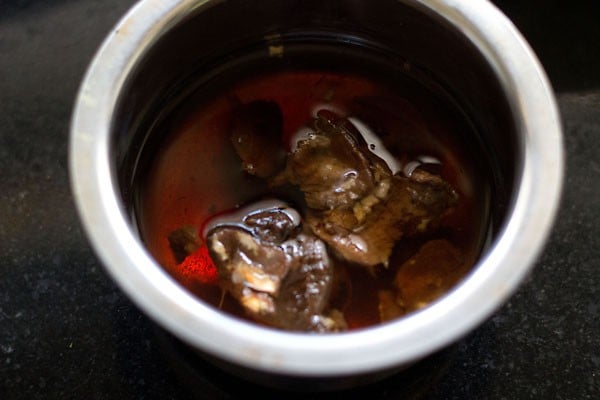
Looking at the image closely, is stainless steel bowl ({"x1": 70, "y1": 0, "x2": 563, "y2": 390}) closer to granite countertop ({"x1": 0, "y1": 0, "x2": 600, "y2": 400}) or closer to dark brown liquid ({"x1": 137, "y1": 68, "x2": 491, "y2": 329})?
A: dark brown liquid ({"x1": 137, "y1": 68, "x2": 491, "y2": 329})

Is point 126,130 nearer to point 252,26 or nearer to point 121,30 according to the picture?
point 121,30

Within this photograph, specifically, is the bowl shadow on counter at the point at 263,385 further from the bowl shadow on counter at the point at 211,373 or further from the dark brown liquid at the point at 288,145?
the dark brown liquid at the point at 288,145

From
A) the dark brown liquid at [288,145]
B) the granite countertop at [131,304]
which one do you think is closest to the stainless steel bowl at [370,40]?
the dark brown liquid at [288,145]

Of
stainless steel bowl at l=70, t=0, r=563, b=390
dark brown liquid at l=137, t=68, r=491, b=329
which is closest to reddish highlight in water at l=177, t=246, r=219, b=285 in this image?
dark brown liquid at l=137, t=68, r=491, b=329

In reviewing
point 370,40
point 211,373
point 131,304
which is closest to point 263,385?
point 211,373

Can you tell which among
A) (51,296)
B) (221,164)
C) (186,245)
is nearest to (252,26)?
(221,164)

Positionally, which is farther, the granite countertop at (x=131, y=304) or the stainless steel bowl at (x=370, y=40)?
the granite countertop at (x=131, y=304)
